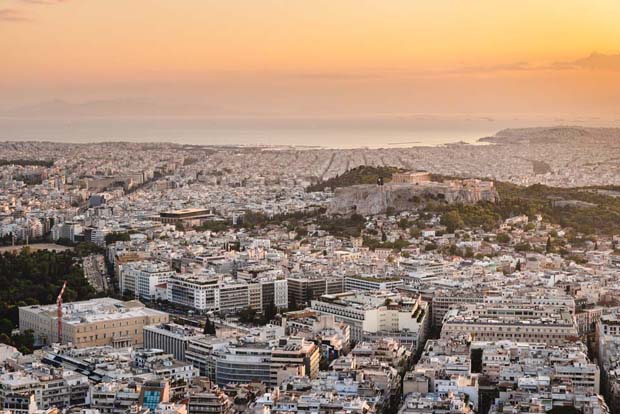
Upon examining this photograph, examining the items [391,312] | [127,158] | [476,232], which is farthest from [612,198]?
[127,158]

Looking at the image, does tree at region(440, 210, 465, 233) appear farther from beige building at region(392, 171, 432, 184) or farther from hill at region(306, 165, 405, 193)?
hill at region(306, 165, 405, 193)

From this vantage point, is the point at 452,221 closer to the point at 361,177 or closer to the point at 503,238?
the point at 503,238

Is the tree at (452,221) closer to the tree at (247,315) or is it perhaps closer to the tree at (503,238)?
the tree at (503,238)

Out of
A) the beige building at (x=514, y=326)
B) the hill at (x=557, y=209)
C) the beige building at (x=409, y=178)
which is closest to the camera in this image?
the beige building at (x=514, y=326)

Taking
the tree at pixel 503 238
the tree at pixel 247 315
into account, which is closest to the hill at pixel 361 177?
the tree at pixel 503 238

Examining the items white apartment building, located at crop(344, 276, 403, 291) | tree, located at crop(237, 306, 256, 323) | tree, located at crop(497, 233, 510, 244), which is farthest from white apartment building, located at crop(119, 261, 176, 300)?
tree, located at crop(497, 233, 510, 244)
